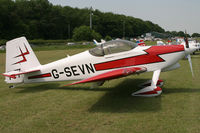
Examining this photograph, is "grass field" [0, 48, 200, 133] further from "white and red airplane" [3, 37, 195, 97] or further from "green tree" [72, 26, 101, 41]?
"green tree" [72, 26, 101, 41]

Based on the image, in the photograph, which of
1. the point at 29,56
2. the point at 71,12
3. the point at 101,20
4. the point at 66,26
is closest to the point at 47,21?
the point at 66,26

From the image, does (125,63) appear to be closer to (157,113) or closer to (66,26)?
(157,113)

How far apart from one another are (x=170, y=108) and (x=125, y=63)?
75.7 inches

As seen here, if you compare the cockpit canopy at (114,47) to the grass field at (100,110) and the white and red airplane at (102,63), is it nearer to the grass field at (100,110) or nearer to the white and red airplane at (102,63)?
the white and red airplane at (102,63)

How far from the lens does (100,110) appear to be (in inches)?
194

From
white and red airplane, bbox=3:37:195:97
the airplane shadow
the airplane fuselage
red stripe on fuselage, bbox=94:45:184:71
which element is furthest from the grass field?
red stripe on fuselage, bbox=94:45:184:71

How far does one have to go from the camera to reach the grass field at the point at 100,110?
398 centimetres

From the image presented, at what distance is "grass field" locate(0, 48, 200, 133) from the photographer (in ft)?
13.1

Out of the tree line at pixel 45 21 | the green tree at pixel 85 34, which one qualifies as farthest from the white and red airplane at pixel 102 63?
the green tree at pixel 85 34

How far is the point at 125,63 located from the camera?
6.02 metres

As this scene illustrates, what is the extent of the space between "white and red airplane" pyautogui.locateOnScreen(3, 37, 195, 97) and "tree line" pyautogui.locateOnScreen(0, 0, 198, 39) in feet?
211

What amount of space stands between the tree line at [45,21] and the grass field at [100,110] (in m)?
65.7

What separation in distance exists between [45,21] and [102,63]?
281 feet

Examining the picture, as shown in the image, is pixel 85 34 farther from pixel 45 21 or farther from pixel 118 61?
pixel 118 61
